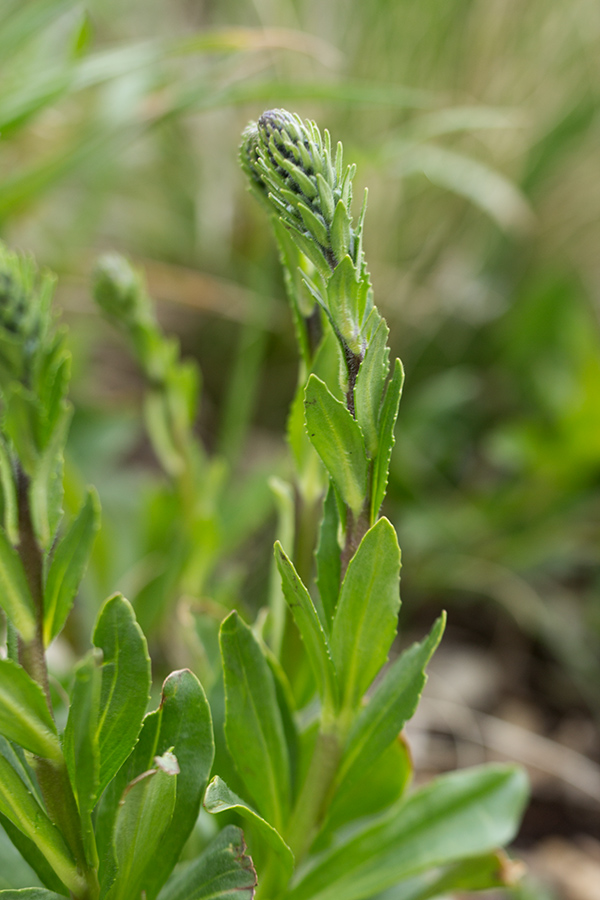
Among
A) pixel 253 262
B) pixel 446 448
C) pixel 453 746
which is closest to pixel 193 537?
pixel 453 746

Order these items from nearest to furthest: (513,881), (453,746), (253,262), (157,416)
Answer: (513,881)
(157,416)
(453,746)
(253,262)

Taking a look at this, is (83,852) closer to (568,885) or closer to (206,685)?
(206,685)

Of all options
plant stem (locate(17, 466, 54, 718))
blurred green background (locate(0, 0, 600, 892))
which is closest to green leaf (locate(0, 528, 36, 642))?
plant stem (locate(17, 466, 54, 718))

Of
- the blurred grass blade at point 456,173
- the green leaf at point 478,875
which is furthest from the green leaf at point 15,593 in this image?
the blurred grass blade at point 456,173

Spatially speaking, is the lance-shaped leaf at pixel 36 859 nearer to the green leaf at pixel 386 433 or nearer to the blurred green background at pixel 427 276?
the green leaf at pixel 386 433

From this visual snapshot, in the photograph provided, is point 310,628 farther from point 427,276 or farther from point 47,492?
point 427,276

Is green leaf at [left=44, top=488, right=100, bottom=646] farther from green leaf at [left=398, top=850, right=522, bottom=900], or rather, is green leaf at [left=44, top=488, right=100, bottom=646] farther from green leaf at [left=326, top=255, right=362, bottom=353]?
green leaf at [left=398, top=850, right=522, bottom=900]
